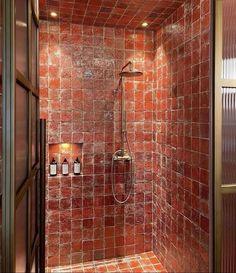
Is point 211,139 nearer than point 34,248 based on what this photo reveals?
No

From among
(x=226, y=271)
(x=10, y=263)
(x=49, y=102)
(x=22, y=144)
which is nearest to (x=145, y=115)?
(x=49, y=102)

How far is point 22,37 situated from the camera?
0.98 metres

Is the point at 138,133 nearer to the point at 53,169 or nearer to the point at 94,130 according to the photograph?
the point at 94,130

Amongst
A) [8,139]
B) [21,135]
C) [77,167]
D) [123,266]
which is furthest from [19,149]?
[123,266]

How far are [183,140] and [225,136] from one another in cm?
46

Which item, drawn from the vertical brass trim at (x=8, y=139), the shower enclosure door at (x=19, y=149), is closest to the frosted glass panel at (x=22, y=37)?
the shower enclosure door at (x=19, y=149)

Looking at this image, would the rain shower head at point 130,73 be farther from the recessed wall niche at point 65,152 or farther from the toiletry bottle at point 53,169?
the toiletry bottle at point 53,169

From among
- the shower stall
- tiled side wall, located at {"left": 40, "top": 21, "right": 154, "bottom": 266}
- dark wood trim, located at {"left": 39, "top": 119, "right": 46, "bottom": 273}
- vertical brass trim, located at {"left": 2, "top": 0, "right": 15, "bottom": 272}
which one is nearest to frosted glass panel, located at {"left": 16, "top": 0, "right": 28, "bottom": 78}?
vertical brass trim, located at {"left": 2, "top": 0, "right": 15, "bottom": 272}

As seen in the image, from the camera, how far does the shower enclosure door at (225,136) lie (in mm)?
1419

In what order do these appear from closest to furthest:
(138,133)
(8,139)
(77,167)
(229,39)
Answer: (8,139)
(229,39)
(77,167)
(138,133)

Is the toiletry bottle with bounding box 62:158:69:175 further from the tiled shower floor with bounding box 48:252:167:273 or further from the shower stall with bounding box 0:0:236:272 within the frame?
the tiled shower floor with bounding box 48:252:167:273

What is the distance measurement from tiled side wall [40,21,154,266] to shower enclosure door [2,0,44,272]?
87cm

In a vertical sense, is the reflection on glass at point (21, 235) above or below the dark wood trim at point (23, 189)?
below

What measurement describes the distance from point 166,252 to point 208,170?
97cm
